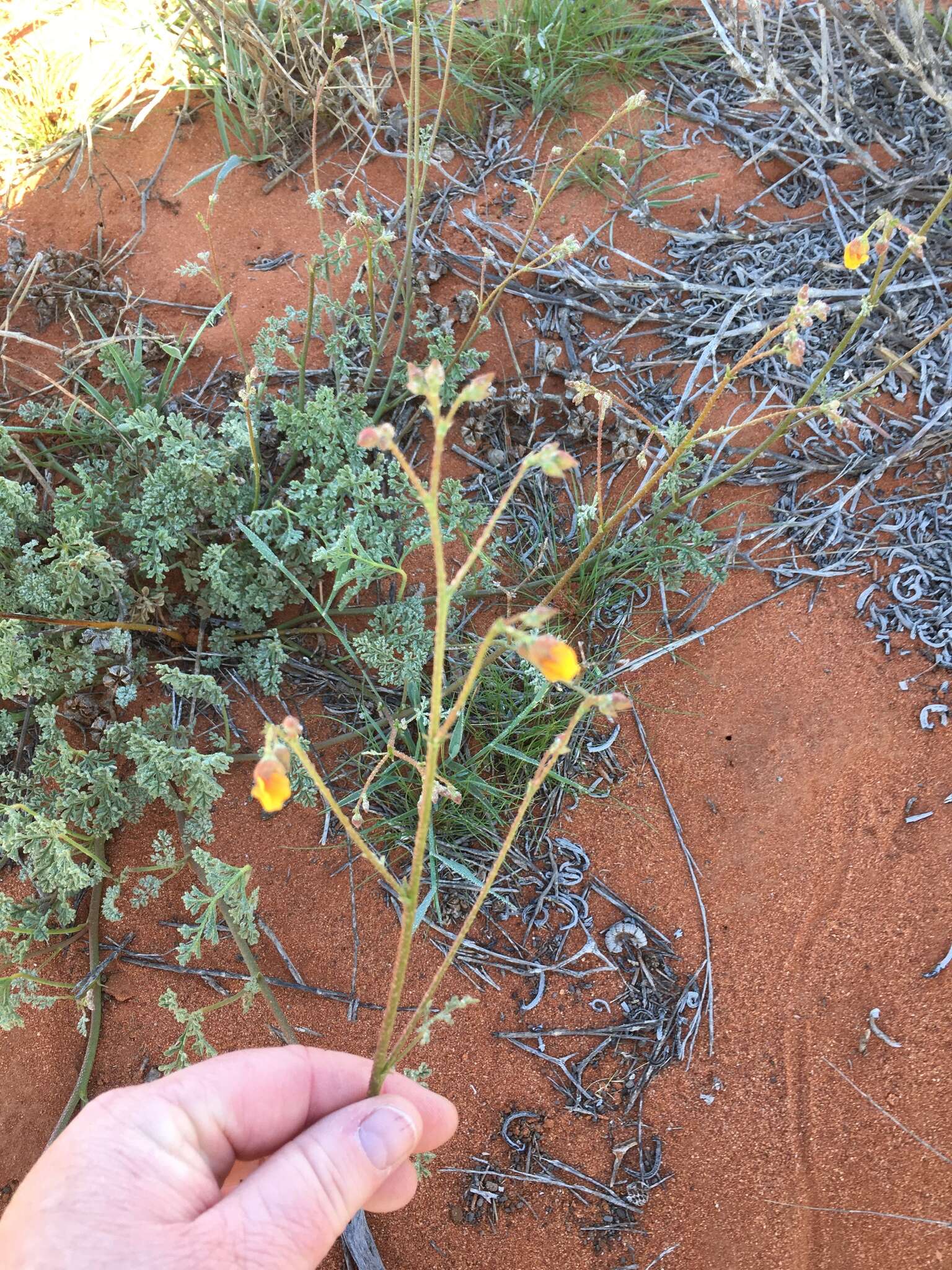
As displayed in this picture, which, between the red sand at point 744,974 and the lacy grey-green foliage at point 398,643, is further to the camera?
the lacy grey-green foliage at point 398,643

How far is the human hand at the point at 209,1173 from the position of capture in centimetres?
124

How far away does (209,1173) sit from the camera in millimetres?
1412

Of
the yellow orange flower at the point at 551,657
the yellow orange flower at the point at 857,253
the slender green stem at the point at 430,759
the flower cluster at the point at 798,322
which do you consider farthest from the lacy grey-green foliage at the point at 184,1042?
the yellow orange flower at the point at 857,253

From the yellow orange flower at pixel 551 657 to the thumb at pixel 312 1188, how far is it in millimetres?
771

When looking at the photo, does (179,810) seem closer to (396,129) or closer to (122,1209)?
(122,1209)

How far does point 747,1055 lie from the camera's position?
2021 mm

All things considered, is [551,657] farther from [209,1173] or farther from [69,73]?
[69,73]

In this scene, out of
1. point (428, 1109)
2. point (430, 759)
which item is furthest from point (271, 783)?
point (428, 1109)

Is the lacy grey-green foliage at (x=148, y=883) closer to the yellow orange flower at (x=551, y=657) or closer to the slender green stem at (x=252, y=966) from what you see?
the slender green stem at (x=252, y=966)

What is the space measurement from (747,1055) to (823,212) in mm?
2475

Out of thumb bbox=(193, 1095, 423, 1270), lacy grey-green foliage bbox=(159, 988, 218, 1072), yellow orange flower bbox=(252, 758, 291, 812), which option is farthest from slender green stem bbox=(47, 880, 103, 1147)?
yellow orange flower bbox=(252, 758, 291, 812)

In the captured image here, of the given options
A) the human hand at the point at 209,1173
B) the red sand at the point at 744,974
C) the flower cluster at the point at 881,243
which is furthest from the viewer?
the red sand at the point at 744,974

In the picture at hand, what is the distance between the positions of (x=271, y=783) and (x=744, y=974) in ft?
4.61

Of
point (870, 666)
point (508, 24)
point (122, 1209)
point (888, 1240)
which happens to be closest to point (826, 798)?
point (870, 666)
